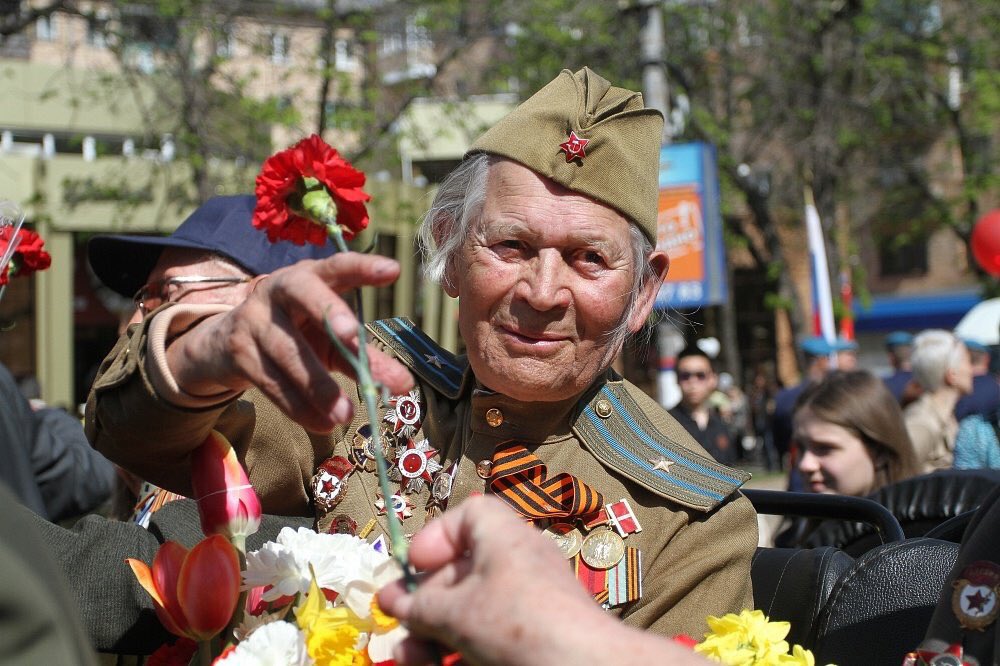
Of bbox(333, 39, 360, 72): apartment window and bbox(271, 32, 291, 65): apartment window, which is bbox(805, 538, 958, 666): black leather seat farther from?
bbox(271, 32, 291, 65): apartment window

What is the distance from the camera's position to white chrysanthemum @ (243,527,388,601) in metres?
1.47

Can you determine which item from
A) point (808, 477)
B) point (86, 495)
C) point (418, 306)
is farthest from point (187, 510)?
point (418, 306)

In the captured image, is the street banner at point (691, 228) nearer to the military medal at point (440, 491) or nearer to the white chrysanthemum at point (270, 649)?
the military medal at point (440, 491)

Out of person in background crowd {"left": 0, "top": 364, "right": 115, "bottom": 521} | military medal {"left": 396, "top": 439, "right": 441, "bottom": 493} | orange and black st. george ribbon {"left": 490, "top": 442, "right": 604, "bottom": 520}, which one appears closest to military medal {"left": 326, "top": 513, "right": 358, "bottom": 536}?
military medal {"left": 396, "top": 439, "right": 441, "bottom": 493}

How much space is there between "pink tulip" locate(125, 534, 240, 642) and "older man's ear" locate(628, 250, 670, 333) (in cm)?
97

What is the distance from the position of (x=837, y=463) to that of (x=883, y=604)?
2.33m

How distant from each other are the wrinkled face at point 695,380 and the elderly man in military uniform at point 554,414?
5.13 m

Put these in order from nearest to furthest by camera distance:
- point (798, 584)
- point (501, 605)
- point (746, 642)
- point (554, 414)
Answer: point (501, 605)
point (746, 642)
point (554, 414)
point (798, 584)

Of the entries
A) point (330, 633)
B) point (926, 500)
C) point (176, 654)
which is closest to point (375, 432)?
point (330, 633)

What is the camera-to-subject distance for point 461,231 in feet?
7.06

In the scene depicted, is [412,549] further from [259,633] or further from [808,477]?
[808,477]

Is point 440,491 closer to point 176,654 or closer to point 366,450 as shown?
point 366,450

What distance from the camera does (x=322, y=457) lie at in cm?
222

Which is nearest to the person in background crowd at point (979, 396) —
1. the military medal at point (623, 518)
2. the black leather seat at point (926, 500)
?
the black leather seat at point (926, 500)
